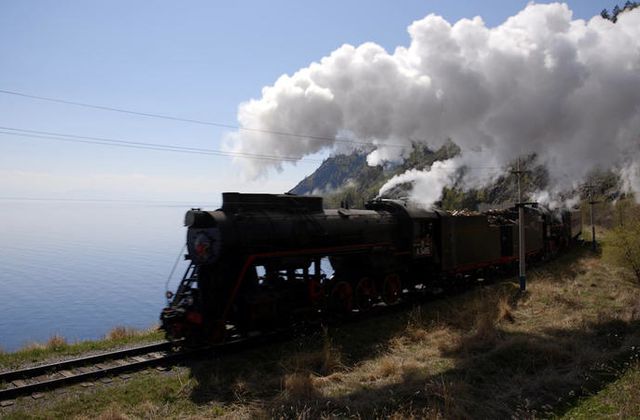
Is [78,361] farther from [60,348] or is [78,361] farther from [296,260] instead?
[296,260]

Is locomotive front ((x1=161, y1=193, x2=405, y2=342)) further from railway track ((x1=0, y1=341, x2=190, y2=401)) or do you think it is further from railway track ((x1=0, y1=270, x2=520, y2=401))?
railway track ((x1=0, y1=341, x2=190, y2=401))

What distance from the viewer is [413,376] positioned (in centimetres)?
909

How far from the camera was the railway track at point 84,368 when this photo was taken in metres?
8.80

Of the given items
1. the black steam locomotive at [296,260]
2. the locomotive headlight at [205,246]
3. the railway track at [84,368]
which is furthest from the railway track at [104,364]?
the locomotive headlight at [205,246]

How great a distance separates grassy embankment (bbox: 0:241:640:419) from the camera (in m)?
7.57

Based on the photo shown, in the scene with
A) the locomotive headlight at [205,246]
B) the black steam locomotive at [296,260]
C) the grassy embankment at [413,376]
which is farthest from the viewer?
the black steam locomotive at [296,260]

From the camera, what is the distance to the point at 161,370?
9.92 meters

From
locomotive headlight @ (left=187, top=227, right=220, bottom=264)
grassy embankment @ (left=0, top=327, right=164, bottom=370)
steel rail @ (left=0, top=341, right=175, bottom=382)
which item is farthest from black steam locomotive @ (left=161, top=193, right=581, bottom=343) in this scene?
grassy embankment @ (left=0, top=327, right=164, bottom=370)

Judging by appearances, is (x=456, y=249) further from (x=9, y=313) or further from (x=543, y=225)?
(x=9, y=313)

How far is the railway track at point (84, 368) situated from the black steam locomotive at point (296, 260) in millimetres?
741

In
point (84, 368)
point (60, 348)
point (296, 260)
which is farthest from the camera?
point (296, 260)

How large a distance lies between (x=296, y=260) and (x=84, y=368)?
5421 millimetres

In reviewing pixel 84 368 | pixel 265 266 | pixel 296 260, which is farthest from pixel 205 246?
pixel 84 368

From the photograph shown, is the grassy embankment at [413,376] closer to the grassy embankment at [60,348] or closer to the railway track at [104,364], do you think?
the railway track at [104,364]
